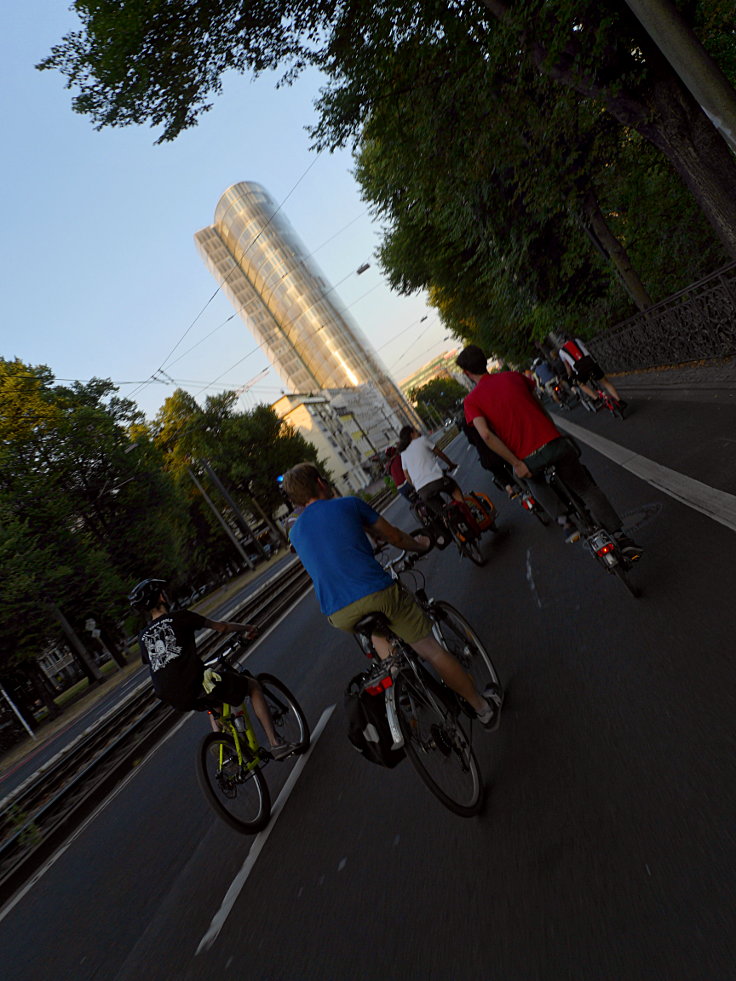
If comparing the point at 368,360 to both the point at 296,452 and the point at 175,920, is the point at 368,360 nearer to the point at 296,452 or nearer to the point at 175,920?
the point at 296,452

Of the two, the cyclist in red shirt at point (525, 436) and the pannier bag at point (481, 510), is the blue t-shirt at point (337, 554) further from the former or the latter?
the pannier bag at point (481, 510)

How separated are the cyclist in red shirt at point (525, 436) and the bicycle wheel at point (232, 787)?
2954mm

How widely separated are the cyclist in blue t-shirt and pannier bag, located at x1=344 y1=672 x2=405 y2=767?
1.25 feet

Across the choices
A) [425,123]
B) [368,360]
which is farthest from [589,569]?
[368,360]

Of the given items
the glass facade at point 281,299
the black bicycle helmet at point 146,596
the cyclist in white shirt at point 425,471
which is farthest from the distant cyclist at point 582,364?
the glass facade at point 281,299

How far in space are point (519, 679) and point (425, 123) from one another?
478 inches

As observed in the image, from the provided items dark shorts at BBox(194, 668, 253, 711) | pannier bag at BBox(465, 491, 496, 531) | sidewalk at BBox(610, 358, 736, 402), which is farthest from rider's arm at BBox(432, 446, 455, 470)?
dark shorts at BBox(194, 668, 253, 711)

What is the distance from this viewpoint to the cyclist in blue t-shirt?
364 cm

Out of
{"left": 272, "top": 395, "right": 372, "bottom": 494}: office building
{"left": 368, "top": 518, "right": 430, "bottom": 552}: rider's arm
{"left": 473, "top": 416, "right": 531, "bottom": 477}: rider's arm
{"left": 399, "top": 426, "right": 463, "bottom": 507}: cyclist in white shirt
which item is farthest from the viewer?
{"left": 272, "top": 395, "right": 372, "bottom": 494}: office building

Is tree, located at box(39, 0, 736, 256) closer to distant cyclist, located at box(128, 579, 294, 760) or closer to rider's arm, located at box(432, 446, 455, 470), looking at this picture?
rider's arm, located at box(432, 446, 455, 470)

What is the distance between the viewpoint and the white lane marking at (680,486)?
5.35 meters

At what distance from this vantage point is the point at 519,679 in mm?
4508

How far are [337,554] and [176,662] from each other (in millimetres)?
1755

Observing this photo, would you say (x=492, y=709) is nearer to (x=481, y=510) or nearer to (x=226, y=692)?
(x=226, y=692)
